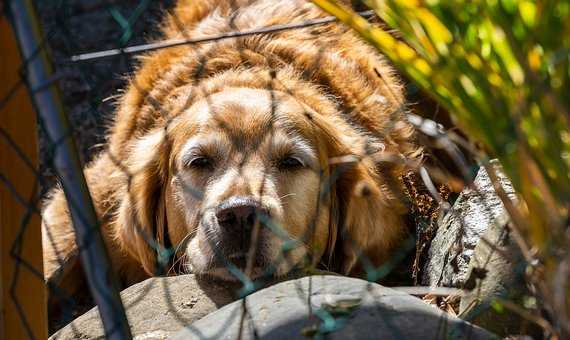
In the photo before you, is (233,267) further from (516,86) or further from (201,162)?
(516,86)

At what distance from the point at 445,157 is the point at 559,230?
2591 mm

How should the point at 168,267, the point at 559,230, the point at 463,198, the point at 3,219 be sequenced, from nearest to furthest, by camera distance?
1. the point at 559,230
2. the point at 3,219
3. the point at 463,198
4. the point at 168,267

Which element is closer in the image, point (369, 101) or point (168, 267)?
point (168, 267)

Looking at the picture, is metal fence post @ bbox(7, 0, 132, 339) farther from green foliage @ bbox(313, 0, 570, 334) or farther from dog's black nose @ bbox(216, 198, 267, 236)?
dog's black nose @ bbox(216, 198, 267, 236)

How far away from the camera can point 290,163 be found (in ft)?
12.5

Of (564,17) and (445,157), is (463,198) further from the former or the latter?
(564,17)

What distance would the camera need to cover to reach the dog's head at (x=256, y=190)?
3387mm

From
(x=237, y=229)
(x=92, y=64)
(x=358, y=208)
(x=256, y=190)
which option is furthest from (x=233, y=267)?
(x=92, y=64)

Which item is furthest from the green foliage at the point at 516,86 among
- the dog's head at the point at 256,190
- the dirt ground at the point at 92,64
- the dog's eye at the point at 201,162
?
the dirt ground at the point at 92,64

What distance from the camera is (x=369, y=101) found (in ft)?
15.2

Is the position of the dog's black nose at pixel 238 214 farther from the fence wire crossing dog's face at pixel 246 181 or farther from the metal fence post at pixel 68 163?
the metal fence post at pixel 68 163

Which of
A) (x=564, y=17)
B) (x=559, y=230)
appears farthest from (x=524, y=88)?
(x=559, y=230)

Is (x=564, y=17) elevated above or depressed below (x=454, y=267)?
above

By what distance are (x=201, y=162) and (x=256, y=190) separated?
1.34ft
